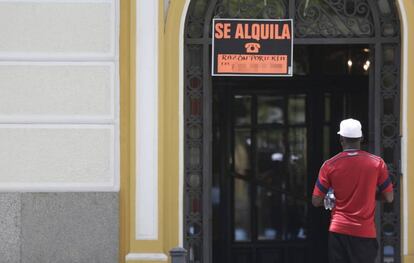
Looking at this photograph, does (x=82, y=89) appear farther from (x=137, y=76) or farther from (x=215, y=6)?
(x=215, y=6)

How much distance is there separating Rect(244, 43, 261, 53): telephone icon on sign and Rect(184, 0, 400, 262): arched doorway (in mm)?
317

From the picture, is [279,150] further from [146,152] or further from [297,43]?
[146,152]

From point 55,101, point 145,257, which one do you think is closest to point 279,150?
point 145,257

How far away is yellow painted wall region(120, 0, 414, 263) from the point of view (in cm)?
875

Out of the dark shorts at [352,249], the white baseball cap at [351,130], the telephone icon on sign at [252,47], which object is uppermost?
the telephone icon on sign at [252,47]

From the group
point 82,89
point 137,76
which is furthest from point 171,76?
point 82,89

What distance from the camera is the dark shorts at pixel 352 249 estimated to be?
22.4 feet

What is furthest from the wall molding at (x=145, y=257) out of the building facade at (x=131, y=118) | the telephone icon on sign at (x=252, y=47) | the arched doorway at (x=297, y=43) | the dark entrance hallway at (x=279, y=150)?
the dark entrance hallway at (x=279, y=150)

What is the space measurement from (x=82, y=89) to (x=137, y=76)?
1.91ft

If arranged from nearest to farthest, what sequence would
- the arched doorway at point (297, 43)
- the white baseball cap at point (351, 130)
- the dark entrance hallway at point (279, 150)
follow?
the white baseball cap at point (351, 130) < the arched doorway at point (297, 43) < the dark entrance hallway at point (279, 150)

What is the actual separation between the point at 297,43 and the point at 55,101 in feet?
8.41

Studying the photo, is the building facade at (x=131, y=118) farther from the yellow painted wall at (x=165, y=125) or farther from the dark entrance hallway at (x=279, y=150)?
the dark entrance hallway at (x=279, y=150)

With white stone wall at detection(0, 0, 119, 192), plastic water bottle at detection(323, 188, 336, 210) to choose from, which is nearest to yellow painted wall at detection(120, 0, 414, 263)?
white stone wall at detection(0, 0, 119, 192)

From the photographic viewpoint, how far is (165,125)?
29.0ft
